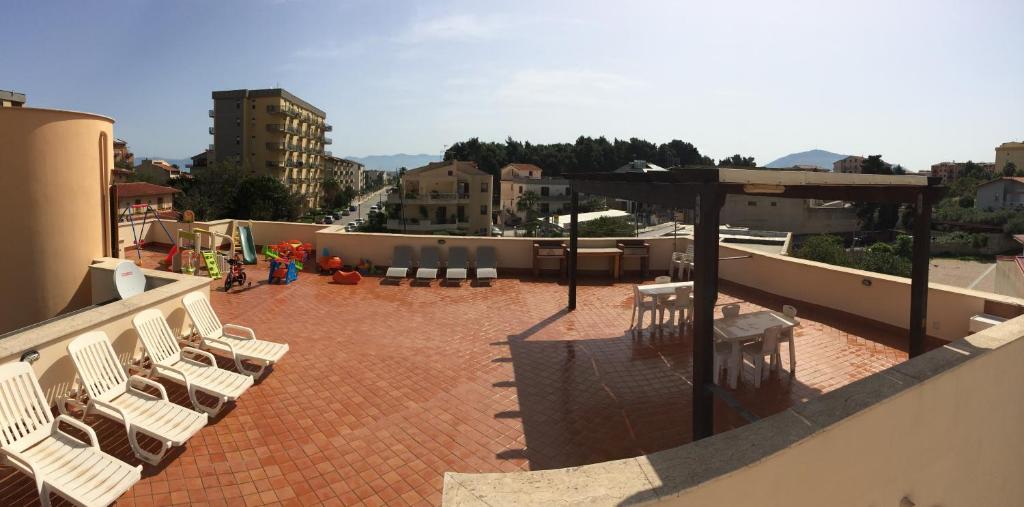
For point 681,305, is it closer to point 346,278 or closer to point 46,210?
point 346,278

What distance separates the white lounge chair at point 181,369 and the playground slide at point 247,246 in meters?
7.27

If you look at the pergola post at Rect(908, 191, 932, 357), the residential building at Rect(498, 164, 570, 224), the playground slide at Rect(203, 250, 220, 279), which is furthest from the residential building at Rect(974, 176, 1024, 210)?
the playground slide at Rect(203, 250, 220, 279)

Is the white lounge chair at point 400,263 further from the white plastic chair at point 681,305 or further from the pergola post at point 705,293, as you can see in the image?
the pergola post at point 705,293

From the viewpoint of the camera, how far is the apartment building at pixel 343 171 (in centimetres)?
9936

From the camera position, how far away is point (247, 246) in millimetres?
13492

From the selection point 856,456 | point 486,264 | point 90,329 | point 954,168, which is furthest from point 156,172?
point 954,168

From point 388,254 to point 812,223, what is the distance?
62.1 metres

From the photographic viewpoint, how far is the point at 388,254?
516 inches

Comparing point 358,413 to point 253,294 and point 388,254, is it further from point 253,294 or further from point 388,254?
point 388,254

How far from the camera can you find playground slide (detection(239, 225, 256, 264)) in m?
13.3

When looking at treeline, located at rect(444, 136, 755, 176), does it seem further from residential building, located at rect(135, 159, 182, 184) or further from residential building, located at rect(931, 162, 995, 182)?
residential building, located at rect(931, 162, 995, 182)

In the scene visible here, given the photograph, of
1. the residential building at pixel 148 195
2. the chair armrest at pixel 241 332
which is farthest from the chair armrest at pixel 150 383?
the residential building at pixel 148 195

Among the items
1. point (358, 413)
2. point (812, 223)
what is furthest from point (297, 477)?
point (812, 223)

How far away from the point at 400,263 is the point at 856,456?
34.6 ft
